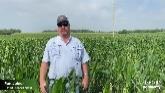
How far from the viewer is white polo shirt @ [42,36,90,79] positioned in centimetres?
486

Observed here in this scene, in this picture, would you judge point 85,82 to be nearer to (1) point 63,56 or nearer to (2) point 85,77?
(2) point 85,77

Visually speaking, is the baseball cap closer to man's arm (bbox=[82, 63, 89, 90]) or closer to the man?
the man

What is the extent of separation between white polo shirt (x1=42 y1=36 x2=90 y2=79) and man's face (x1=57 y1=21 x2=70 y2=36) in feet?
0.37

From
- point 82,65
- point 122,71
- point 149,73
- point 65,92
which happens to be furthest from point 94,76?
point 65,92

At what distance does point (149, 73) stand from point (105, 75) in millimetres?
1423

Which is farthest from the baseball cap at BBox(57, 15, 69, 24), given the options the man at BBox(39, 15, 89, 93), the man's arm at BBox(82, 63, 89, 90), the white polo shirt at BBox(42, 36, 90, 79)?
the man's arm at BBox(82, 63, 89, 90)

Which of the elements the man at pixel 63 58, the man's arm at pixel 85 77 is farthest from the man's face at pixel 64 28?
the man's arm at pixel 85 77

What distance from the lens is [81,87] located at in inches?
192

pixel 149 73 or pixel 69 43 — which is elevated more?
pixel 69 43

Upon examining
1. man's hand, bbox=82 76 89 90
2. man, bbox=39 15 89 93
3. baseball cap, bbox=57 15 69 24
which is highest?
baseball cap, bbox=57 15 69 24

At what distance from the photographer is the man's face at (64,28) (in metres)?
4.72

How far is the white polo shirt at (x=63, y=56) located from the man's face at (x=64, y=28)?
0.11 metres

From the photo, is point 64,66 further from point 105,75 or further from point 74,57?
point 105,75

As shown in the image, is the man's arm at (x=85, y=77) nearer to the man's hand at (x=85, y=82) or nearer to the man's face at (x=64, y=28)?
the man's hand at (x=85, y=82)
